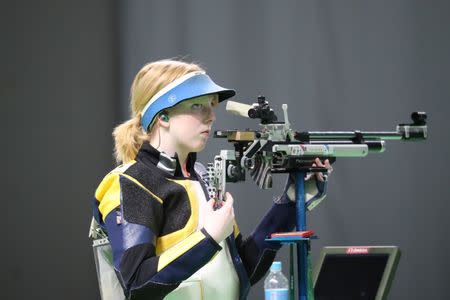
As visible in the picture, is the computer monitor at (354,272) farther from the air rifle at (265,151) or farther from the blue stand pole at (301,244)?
the air rifle at (265,151)

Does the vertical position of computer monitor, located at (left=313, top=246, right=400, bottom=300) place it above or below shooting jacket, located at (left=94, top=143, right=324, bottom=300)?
below

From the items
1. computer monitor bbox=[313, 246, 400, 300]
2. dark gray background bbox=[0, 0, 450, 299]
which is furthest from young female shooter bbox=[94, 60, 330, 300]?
dark gray background bbox=[0, 0, 450, 299]

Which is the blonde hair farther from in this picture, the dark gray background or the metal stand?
the dark gray background

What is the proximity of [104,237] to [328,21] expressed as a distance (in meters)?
1.79

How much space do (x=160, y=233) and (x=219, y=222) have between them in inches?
7.5

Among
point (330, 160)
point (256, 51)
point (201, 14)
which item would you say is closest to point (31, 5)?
point (201, 14)

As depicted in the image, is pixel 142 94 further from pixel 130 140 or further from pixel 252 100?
pixel 252 100

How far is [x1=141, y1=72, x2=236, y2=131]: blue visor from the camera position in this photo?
7.35 ft

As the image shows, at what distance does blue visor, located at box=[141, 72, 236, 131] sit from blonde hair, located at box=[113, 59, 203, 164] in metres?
0.03

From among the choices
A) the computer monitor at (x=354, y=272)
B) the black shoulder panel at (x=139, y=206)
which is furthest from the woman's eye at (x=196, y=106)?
the computer monitor at (x=354, y=272)

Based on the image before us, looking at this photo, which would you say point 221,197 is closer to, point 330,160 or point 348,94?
point 330,160

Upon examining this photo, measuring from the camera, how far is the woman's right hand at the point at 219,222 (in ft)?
6.80

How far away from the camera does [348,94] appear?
141 inches

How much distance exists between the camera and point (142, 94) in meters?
2.32
